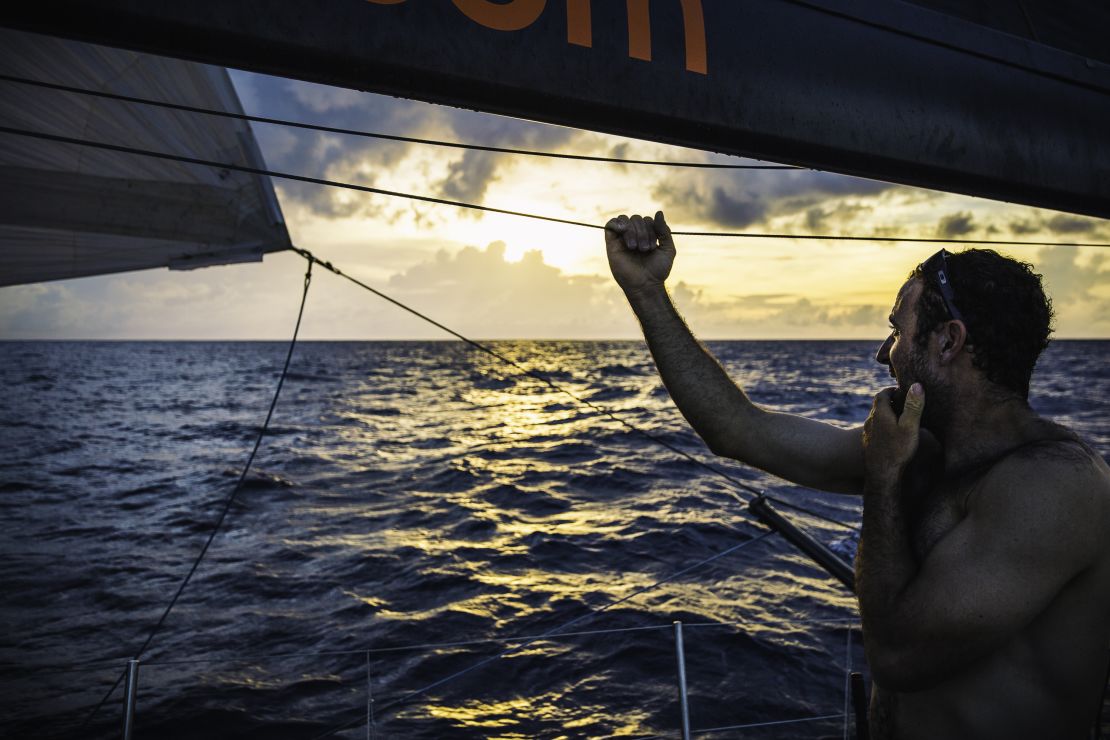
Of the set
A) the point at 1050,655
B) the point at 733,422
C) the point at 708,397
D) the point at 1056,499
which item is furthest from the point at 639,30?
the point at 1050,655

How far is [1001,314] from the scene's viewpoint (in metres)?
1.64

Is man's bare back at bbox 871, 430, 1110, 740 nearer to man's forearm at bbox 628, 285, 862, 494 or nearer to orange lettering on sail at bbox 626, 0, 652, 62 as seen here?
man's forearm at bbox 628, 285, 862, 494

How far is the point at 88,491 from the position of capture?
15.6 metres

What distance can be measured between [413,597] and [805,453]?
7.41 m

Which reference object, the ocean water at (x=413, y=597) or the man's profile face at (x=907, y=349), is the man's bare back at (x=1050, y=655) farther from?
the ocean water at (x=413, y=597)

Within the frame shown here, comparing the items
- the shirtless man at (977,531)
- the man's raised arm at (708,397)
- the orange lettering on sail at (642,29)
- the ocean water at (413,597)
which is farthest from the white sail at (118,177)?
the shirtless man at (977,531)

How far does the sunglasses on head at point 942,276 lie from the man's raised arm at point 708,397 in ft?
1.90

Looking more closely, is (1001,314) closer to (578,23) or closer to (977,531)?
(977,531)

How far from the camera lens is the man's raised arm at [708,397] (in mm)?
1965

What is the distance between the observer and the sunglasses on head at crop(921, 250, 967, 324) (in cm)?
169

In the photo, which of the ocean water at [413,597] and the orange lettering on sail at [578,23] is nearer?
the orange lettering on sail at [578,23]

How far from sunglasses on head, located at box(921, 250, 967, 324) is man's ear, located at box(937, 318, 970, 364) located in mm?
19

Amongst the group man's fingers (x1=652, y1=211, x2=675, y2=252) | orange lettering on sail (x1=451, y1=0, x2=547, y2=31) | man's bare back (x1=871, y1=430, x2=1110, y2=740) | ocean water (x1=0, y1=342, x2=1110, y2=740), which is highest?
orange lettering on sail (x1=451, y1=0, x2=547, y2=31)

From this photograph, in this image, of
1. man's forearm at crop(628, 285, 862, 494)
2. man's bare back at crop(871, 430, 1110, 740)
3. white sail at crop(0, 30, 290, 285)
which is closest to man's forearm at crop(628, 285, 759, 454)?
man's forearm at crop(628, 285, 862, 494)
